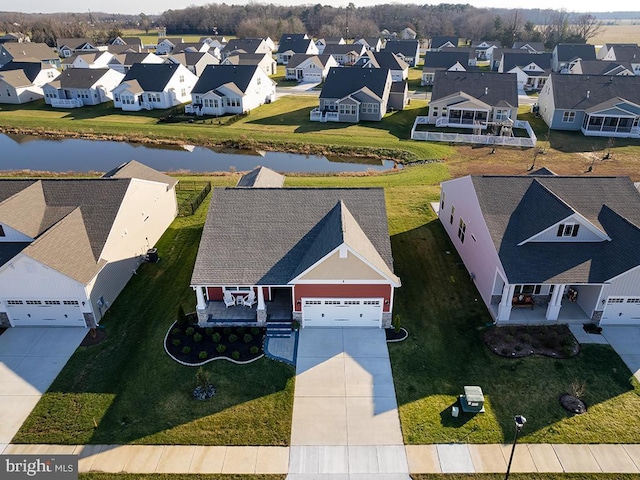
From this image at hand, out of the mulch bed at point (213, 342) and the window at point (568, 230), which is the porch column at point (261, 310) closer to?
the mulch bed at point (213, 342)

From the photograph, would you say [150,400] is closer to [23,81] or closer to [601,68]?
[23,81]

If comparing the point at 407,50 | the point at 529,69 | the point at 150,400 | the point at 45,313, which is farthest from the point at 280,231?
the point at 407,50

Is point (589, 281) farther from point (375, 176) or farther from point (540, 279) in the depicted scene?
point (375, 176)

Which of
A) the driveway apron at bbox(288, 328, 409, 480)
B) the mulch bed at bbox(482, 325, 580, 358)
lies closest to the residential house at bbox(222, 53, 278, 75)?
Result: the driveway apron at bbox(288, 328, 409, 480)

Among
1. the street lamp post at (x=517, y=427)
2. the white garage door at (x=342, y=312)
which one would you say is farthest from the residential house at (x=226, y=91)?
the street lamp post at (x=517, y=427)

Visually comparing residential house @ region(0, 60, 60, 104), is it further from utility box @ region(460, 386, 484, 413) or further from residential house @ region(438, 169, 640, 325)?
utility box @ region(460, 386, 484, 413)
